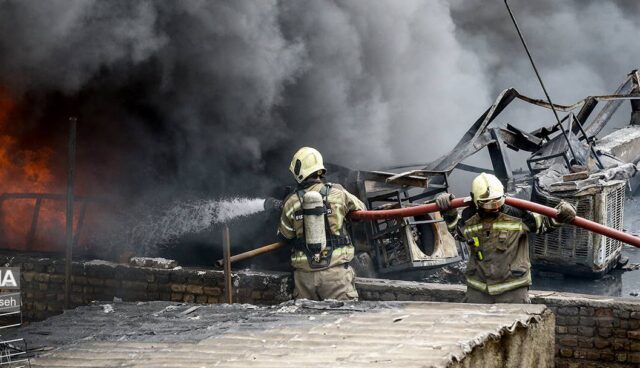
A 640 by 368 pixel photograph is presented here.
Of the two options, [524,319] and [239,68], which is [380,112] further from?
[524,319]

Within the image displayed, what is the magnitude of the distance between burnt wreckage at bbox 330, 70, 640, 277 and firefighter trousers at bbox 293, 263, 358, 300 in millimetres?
1760

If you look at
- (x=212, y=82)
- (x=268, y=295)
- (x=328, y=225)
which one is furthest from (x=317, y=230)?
(x=212, y=82)

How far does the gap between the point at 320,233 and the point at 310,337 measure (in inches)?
93.1

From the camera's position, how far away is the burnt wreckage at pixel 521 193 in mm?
8312

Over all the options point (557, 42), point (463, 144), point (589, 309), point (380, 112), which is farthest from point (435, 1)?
point (589, 309)

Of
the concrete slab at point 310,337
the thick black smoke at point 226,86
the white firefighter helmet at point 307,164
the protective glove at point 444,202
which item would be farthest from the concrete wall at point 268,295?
the thick black smoke at point 226,86

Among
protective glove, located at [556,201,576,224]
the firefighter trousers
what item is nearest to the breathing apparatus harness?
the firefighter trousers

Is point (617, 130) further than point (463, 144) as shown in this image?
Yes

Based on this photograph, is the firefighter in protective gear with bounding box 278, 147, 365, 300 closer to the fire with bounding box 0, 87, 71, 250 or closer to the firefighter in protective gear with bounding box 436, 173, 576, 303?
the firefighter in protective gear with bounding box 436, 173, 576, 303

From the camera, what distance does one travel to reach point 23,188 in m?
A: 11.8

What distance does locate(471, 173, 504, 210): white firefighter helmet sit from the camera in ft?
18.6

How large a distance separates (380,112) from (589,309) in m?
9.94

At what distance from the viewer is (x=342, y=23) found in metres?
14.7

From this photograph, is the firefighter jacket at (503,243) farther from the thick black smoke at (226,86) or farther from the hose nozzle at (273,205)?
the thick black smoke at (226,86)
